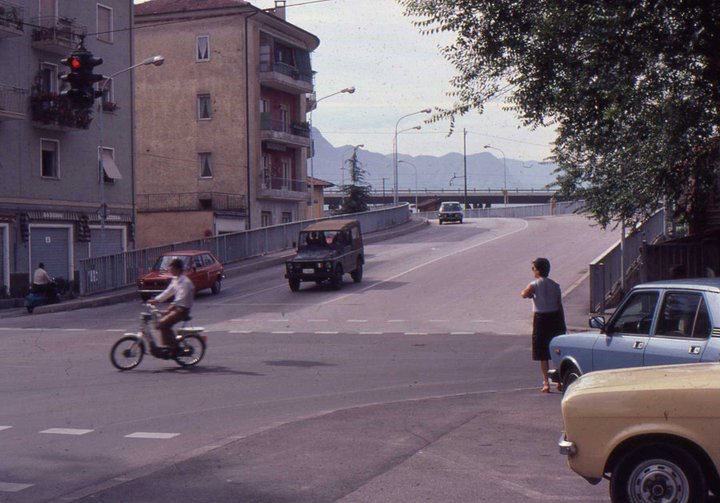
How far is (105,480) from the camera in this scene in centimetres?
773

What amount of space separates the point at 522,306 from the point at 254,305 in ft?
27.4

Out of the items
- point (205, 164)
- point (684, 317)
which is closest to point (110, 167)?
point (205, 164)

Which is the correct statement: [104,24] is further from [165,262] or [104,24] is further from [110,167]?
[165,262]

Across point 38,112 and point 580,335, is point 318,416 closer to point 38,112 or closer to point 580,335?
point 580,335

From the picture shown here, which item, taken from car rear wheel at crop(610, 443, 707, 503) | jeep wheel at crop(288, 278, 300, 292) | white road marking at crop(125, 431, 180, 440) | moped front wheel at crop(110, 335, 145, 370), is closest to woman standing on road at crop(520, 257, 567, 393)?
white road marking at crop(125, 431, 180, 440)

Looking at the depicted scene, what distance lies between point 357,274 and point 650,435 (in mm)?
29362

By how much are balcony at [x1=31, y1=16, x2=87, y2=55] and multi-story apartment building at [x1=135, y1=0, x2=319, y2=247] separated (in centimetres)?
1806

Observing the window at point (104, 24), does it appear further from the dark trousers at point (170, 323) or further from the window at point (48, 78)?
the dark trousers at point (170, 323)

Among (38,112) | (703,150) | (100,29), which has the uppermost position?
(100,29)

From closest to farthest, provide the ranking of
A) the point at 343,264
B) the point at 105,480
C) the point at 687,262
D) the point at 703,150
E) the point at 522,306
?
the point at 105,480 → the point at 703,150 → the point at 687,262 → the point at 522,306 → the point at 343,264

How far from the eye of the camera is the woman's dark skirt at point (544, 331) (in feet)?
42.0

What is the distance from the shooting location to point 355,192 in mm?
68750

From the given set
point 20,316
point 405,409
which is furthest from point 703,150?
point 20,316

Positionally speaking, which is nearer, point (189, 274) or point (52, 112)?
point (189, 274)
